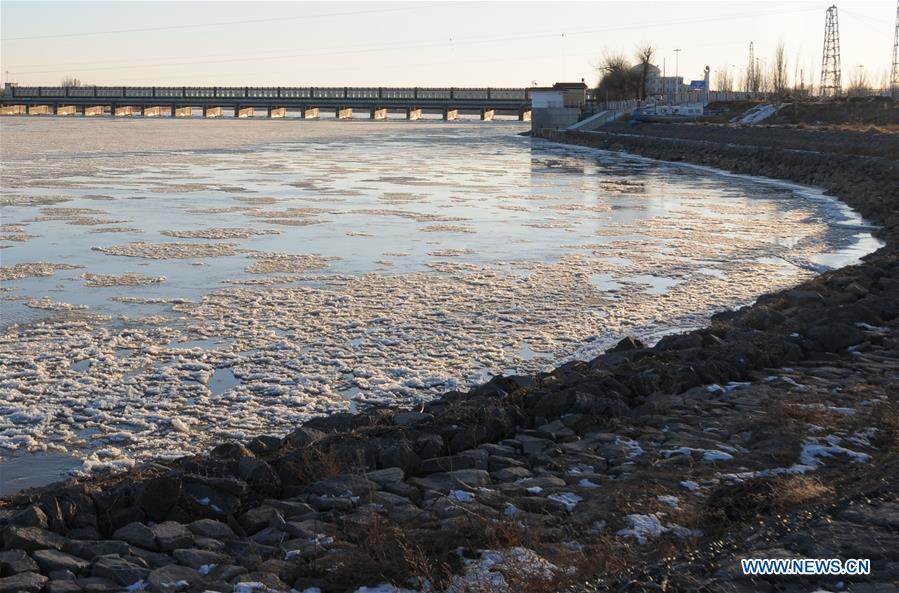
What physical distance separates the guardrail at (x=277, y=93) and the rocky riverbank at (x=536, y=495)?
120 meters

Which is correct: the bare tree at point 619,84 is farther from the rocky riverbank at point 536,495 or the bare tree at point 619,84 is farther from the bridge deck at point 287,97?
the rocky riverbank at point 536,495

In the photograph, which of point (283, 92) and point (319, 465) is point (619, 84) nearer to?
point (283, 92)

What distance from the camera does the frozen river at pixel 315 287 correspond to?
8.23 meters

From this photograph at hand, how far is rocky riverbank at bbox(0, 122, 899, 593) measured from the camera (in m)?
4.72

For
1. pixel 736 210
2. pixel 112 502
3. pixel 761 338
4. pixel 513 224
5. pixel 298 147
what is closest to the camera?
pixel 112 502

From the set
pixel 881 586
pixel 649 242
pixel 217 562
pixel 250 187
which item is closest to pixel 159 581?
pixel 217 562

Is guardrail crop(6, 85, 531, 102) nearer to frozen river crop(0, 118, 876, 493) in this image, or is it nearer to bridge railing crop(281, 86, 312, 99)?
bridge railing crop(281, 86, 312, 99)

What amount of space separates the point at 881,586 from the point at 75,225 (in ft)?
56.8

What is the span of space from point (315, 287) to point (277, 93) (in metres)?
128

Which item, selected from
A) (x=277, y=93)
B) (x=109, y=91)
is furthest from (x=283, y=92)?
(x=109, y=91)

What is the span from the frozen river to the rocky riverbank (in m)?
1.10

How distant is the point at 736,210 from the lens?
2431 cm

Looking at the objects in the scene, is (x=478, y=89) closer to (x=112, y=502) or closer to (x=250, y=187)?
(x=250, y=187)

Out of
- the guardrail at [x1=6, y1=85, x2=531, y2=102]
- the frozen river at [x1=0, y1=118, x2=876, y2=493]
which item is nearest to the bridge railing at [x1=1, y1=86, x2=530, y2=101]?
the guardrail at [x1=6, y1=85, x2=531, y2=102]
